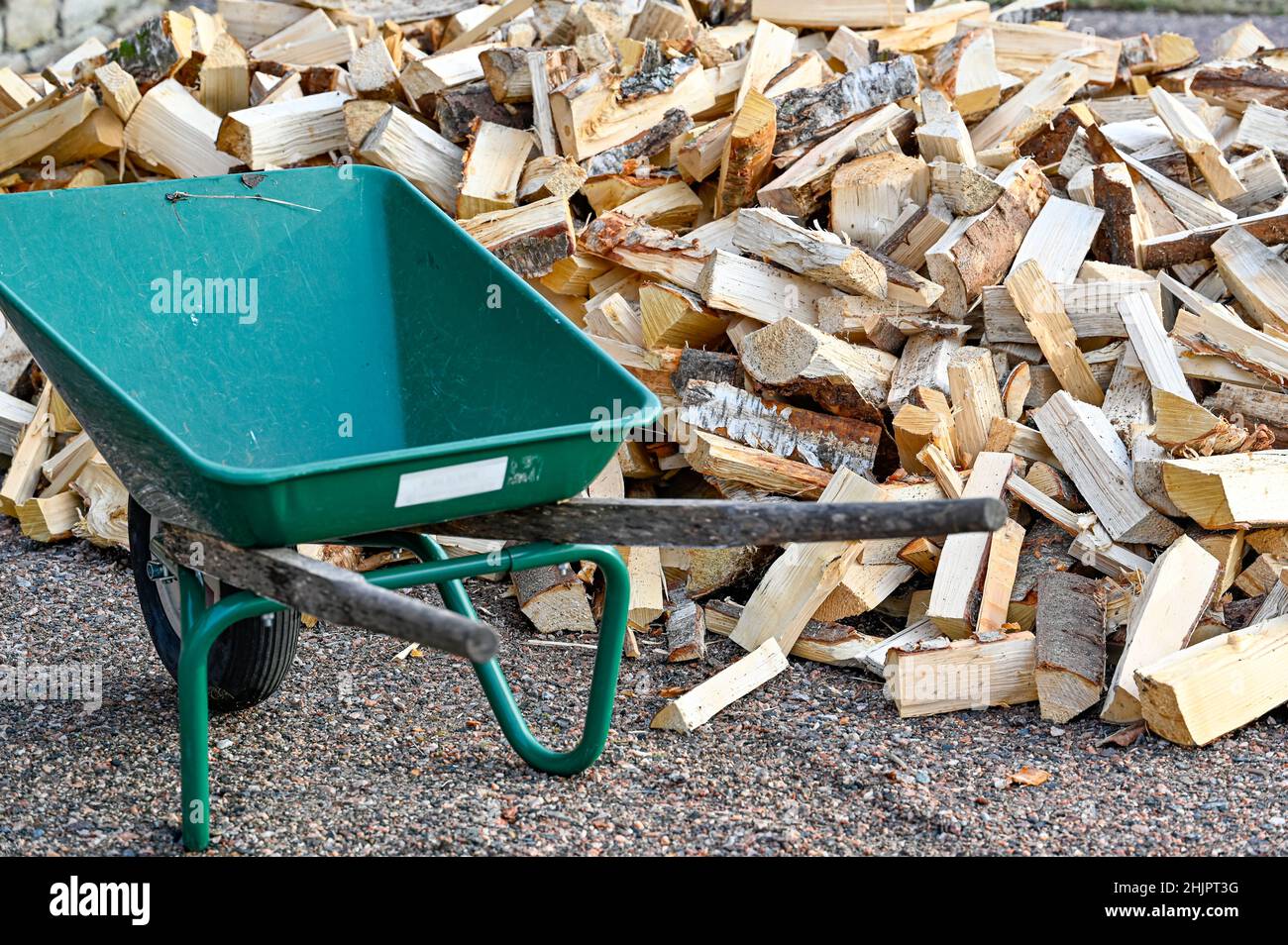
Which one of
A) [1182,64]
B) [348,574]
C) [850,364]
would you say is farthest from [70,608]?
[1182,64]

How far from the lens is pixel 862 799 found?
267 centimetres

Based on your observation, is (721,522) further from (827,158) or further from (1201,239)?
(1201,239)

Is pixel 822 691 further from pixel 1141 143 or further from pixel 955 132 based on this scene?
pixel 1141 143

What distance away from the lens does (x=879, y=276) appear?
141 inches

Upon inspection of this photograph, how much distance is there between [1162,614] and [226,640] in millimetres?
2105

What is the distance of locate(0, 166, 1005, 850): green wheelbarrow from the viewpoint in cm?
216

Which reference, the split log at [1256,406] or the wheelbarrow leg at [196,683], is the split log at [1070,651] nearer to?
the split log at [1256,406]

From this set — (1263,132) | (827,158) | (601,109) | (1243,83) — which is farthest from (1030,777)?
(1243,83)

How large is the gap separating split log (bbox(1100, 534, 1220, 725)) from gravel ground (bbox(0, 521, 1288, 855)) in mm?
107

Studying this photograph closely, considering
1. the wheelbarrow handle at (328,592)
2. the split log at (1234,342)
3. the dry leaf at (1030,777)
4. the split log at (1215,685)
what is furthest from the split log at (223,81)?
the split log at (1215,685)

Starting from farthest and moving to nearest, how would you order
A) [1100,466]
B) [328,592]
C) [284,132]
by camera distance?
[284,132], [1100,466], [328,592]

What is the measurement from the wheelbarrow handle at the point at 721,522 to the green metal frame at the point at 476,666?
56mm

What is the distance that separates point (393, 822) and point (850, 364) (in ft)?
5.52

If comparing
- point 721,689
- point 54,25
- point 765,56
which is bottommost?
point 54,25
